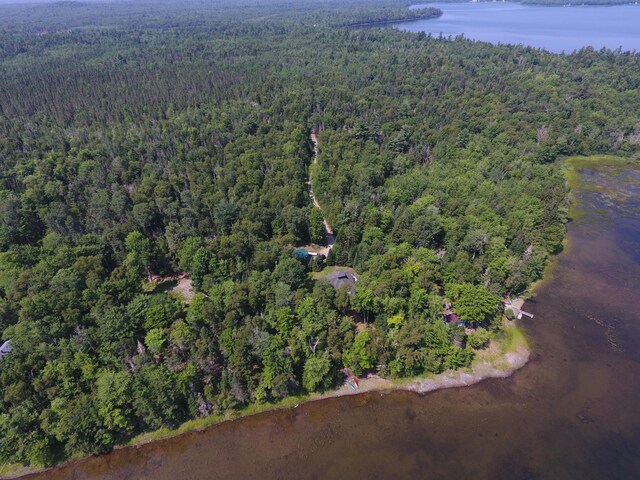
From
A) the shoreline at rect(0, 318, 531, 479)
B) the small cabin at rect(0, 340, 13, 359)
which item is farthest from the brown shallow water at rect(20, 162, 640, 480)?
the small cabin at rect(0, 340, 13, 359)

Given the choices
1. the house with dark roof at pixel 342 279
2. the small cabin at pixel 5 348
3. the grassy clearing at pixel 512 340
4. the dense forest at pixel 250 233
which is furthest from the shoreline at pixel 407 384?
the house with dark roof at pixel 342 279

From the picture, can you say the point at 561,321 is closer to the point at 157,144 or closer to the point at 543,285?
the point at 543,285

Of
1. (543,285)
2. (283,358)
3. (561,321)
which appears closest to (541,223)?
(543,285)

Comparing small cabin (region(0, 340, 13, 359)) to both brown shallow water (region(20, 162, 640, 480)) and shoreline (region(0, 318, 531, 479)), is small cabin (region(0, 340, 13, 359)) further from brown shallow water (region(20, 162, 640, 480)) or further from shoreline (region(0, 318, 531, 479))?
brown shallow water (region(20, 162, 640, 480))

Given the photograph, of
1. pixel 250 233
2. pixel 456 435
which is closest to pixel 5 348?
pixel 250 233

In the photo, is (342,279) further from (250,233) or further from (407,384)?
(250,233)
